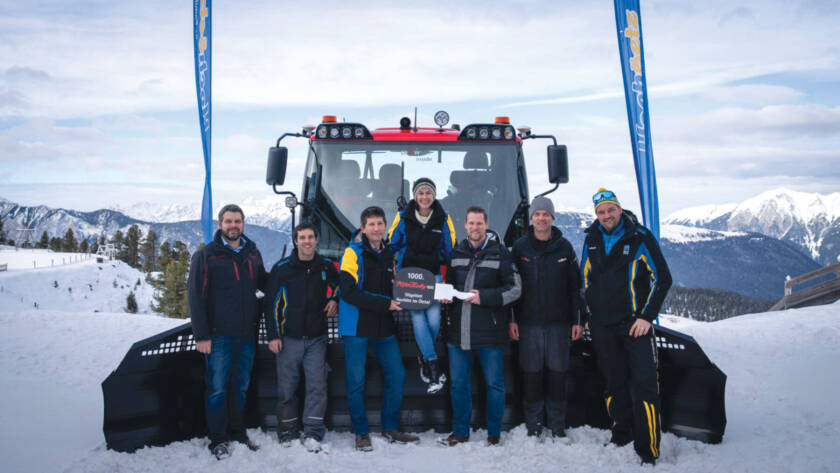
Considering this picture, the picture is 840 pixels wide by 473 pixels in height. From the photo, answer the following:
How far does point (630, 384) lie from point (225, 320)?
3244mm

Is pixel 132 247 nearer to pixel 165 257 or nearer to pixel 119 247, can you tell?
pixel 119 247

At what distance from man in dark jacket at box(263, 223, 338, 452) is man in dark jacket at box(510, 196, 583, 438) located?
1.67m

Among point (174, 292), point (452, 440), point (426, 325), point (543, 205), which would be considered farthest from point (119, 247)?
point (543, 205)

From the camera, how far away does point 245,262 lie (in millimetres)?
4691

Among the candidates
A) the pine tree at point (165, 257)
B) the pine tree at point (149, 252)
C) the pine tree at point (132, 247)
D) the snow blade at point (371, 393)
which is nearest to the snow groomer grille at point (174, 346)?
the snow blade at point (371, 393)

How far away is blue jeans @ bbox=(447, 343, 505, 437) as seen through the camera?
4664 mm

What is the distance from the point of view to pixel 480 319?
15.1 ft

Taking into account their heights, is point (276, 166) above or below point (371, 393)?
above

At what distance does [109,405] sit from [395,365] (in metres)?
2.20

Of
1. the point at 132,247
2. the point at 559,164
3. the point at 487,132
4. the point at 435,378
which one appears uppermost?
the point at 487,132

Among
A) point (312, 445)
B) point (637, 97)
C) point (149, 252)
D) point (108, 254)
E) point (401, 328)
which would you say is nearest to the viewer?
point (312, 445)

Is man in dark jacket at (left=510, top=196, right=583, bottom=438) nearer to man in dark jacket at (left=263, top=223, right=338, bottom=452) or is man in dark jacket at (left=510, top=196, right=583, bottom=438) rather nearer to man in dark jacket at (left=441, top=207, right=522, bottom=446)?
man in dark jacket at (left=441, top=207, right=522, bottom=446)

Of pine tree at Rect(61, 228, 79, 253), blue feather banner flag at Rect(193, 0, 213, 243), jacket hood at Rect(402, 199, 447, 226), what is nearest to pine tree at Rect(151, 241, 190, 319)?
blue feather banner flag at Rect(193, 0, 213, 243)

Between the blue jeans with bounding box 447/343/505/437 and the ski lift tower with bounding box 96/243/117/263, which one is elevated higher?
the blue jeans with bounding box 447/343/505/437
